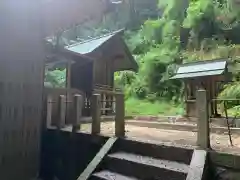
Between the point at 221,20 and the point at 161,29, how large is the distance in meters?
6.10

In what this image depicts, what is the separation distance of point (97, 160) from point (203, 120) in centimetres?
220

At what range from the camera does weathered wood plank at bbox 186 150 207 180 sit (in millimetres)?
→ 4066

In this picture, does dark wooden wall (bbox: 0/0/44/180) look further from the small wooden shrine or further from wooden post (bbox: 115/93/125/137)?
the small wooden shrine

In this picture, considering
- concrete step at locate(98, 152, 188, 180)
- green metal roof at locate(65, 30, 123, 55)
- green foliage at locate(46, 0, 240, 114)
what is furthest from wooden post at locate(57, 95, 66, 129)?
green foliage at locate(46, 0, 240, 114)

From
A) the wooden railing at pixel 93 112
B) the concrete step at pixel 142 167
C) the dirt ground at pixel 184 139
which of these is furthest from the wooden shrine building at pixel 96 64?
the concrete step at pixel 142 167

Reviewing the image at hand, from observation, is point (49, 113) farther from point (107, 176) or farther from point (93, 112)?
point (107, 176)

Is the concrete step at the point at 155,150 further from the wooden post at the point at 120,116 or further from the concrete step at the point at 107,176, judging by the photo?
the concrete step at the point at 107,176

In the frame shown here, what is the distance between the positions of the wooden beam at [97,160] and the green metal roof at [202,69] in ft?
19.0

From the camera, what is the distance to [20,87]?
6.03 metres

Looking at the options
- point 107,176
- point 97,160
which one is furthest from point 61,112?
point 107,176

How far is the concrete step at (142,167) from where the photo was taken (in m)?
4.39

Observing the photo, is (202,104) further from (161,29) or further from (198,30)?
(161,29)

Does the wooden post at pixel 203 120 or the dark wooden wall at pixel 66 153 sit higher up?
the wooden post at pixel 203 120

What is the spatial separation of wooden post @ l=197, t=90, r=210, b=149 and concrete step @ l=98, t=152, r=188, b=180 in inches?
19.9
